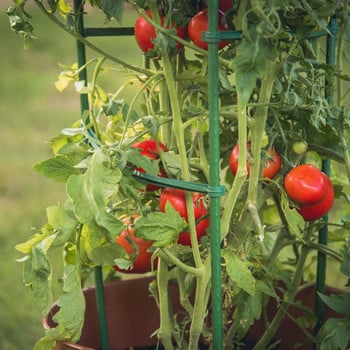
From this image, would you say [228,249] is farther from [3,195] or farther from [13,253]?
[3,195]

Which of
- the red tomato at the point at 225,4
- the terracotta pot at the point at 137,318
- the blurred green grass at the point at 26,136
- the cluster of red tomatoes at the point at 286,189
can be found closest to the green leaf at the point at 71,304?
the cluster of red tomatoes at the point at 286,189

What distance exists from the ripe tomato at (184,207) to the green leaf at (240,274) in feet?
0.23

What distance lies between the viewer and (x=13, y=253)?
2.40 metres

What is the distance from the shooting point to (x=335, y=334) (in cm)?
136

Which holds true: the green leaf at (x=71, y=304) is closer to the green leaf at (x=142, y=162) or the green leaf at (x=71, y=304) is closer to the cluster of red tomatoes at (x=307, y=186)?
the green leaf at (x=142, y=162)

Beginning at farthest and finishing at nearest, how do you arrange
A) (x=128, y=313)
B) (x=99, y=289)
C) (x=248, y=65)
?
(x=128, y=313) → (x=99, y=289) → (x=248, y=65)

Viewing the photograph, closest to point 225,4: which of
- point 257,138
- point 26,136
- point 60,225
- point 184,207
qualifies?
point 257,138

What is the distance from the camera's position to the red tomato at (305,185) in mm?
1284

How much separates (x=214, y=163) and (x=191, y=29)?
20 cm

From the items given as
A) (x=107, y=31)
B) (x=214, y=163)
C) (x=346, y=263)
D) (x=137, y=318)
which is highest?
(x=107, y=31)

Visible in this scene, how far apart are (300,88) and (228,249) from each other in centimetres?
29

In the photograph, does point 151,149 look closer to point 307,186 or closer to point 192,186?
point 192,186

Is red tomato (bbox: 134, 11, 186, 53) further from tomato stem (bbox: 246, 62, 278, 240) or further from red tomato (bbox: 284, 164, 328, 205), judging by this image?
red tomato (bbox: 284, 164, 328, 205)

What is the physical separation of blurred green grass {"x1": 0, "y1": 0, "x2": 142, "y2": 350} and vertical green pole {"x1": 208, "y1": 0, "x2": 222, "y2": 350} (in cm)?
57
